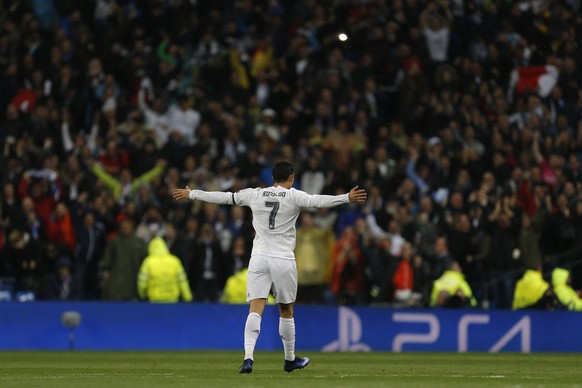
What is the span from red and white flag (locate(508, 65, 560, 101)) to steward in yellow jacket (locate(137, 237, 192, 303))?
29.7 ft

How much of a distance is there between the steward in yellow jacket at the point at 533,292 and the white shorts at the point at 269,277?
34.3 ft

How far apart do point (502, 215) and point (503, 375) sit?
33.4 feet

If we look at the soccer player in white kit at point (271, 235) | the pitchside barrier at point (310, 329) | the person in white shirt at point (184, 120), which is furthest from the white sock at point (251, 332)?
the person in white shirt at point (184, 120)

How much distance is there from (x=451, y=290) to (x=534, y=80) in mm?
7029

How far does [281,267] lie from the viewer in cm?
1455

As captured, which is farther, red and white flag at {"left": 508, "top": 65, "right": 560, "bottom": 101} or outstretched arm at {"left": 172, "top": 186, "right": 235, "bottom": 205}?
red and white flag at {"left": 508, "top": 65, "right": 560, "bottom": 101}

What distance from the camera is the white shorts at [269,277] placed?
14.5 meters

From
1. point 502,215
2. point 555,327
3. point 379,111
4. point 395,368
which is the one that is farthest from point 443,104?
point 395,368

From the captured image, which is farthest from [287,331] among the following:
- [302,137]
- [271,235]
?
[302,137]

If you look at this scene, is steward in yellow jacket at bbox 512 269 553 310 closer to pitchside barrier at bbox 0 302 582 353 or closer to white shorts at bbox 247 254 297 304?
pitchside barrier at bbox 0 302 582 353

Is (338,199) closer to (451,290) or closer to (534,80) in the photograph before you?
(451,290)

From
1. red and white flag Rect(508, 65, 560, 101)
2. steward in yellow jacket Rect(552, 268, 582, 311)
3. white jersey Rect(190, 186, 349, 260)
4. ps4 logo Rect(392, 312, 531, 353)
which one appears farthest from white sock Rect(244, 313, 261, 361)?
red and white flag Rect(508, 65, 560, 101)

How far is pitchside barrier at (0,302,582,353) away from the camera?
23.1 m

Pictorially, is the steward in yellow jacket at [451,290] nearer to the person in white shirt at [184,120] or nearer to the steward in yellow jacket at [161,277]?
the steward in yellow jacket at [161,277]
